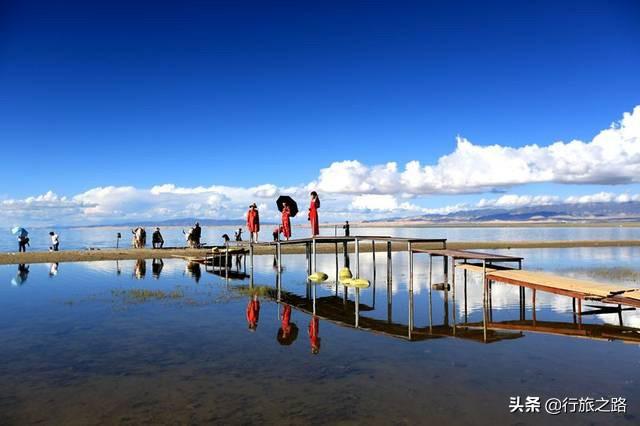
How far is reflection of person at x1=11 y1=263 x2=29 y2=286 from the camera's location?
30.3 metres

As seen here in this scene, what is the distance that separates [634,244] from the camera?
2488 inches

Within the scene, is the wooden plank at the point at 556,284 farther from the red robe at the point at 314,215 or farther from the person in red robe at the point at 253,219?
the person in red robe at the point at 253,219

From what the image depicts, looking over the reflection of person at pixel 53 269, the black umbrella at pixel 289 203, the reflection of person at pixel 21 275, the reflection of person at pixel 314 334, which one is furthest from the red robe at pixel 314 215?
the reflection of person at pixel 53 269

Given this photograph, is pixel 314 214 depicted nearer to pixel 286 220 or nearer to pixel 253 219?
pixel 286 220

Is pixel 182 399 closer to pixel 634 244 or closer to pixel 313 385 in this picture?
pixel 313 385

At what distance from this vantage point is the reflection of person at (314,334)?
14438 mm

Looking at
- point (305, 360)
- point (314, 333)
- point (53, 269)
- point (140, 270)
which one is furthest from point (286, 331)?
point (53, 269)

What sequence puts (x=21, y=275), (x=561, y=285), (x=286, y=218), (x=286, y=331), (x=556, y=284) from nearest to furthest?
1. (x=286, y=331)
2. (x=561, y=285)
3. (x=556, y=284)
4. (x=286, y=218)
5. (x=21, y=275)

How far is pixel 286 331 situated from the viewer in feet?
Result: 55.7

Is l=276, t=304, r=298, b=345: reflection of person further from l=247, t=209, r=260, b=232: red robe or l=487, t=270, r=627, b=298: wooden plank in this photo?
l=247, t=209, r=260, b=232: red robe

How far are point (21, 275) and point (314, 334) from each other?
1099 inches

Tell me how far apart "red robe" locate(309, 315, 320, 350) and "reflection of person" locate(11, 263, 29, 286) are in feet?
70.7

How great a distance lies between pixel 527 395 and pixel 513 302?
469 inches

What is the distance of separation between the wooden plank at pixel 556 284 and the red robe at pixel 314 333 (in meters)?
7.83
